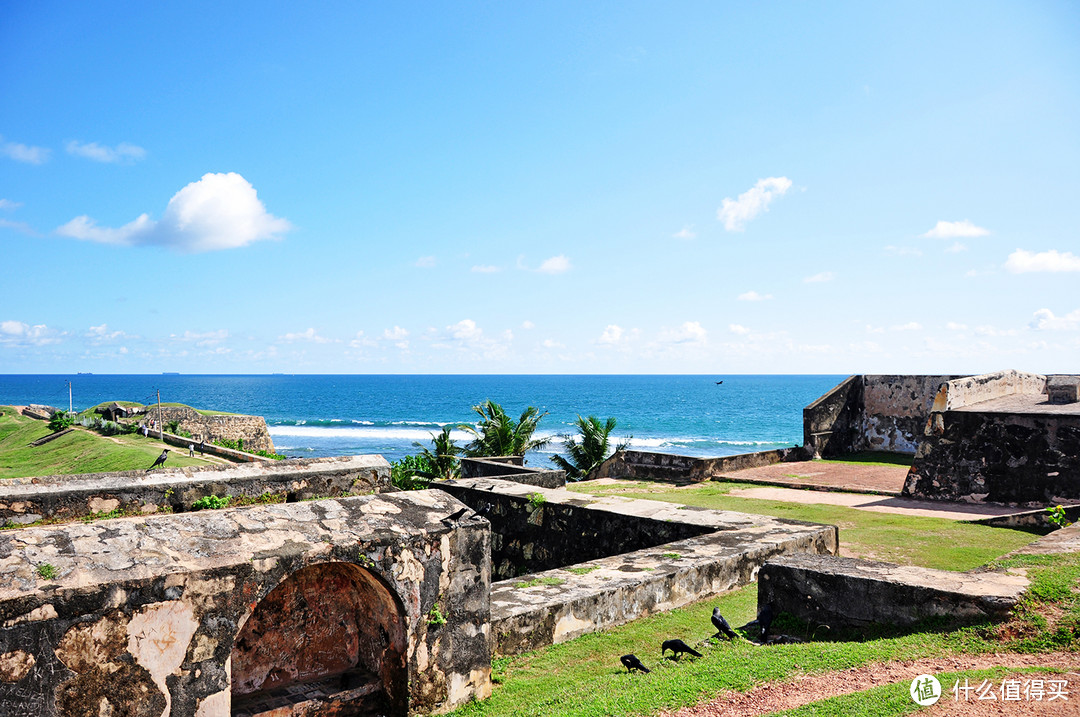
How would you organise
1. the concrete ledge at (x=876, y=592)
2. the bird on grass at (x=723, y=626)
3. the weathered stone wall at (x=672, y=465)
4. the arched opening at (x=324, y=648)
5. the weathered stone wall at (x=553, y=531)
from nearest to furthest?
the arched opening at (x=324, y=648)
the concrete ledge at (x=876, y=592)
the bird on grass at (x=723, y=626)
the weathered stone wall at (x=553, y=531)
the weathered stone wall at (x=672, y=465)

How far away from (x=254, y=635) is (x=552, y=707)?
2.04m

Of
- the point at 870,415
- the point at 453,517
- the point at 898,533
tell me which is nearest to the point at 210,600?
the point at 453,517

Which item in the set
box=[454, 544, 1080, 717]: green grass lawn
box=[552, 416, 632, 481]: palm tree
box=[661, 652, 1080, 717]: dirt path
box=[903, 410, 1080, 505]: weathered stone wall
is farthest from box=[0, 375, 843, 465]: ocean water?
box=[661, 652, 1080, 717]: dirt path

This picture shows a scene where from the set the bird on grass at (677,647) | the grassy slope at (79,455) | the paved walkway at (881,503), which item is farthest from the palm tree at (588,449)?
the bird on grass at (677,647)

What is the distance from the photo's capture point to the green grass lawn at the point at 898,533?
8633 millimetres

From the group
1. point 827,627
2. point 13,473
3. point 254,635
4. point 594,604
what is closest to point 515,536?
point 594,604

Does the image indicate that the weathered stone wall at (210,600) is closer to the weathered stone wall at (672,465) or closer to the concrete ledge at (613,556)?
the concrete ledge at (613,556)

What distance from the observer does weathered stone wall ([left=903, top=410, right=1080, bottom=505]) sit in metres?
12.9

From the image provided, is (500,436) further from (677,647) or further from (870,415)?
(677,647)

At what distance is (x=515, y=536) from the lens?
10.3 meters

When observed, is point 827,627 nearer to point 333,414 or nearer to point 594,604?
point 594,604

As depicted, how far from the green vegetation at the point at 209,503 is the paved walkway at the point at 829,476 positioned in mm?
12739

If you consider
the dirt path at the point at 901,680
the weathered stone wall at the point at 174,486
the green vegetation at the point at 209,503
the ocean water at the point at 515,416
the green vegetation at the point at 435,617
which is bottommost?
the ocean water at the point at 515,416

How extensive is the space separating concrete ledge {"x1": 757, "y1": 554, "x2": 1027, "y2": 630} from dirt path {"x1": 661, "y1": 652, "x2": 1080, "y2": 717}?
0.52m
